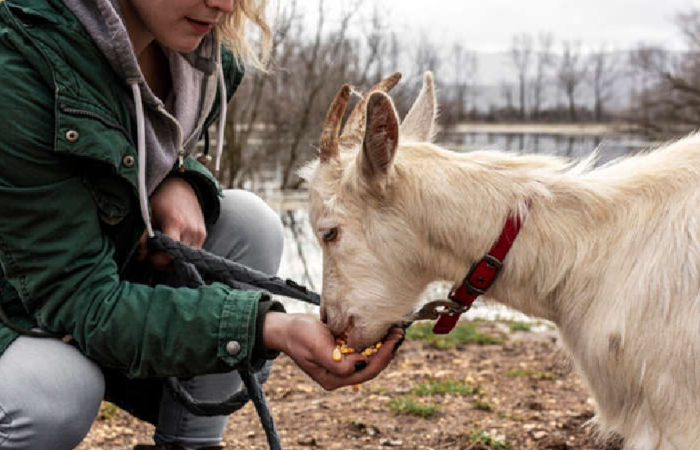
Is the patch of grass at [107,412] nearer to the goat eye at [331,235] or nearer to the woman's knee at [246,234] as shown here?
the woman's knee at [246,234]

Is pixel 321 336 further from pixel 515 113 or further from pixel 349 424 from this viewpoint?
pixel 515 113

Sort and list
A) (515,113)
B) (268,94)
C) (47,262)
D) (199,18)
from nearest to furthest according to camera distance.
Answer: (47,262), (199,18), (268,94), (515,113)

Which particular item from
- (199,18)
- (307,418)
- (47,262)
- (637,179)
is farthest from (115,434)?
(637,179)

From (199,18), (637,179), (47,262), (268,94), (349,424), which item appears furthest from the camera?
(268,94)

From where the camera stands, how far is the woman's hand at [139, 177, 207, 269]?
292cm

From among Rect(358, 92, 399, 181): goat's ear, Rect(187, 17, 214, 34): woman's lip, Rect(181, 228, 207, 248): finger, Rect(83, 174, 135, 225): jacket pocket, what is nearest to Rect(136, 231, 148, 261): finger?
Rect(181, 228, 207, 248): finger

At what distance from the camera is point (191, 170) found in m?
3.08

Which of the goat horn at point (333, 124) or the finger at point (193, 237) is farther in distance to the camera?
the finger at point (193, 237)

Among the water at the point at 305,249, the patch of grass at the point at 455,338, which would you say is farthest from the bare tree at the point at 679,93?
the patch of grass at the point at 455,338

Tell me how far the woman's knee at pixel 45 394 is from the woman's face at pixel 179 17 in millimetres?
1055

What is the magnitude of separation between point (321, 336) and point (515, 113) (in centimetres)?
9195

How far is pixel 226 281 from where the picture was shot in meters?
2.88

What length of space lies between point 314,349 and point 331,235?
538 millimetres

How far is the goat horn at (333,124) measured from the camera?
107 inches
